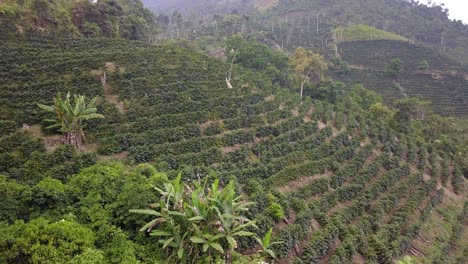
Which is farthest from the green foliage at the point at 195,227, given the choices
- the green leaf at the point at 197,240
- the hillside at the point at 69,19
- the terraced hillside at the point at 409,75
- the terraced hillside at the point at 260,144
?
the terraced hillside at the point at 409,75

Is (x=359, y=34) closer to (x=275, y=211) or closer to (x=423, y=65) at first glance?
(x=423, y=65)

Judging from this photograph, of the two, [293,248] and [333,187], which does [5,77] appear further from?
A: [333,187]

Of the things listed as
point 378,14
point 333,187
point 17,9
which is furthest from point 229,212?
point 378,14

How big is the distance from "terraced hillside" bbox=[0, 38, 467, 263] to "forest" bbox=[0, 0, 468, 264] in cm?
11

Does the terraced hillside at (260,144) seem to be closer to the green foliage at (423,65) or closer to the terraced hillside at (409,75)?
the terraced hillside at (409,75)

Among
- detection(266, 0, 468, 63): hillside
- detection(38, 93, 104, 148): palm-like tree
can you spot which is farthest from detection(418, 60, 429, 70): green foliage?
detection(38, 93, 104, 148): palm-like tree

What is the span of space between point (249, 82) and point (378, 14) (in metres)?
67.3

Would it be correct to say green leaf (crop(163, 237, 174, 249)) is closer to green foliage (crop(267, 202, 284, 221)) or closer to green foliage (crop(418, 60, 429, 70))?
green foliage (crop(267, 202, 284, 221))

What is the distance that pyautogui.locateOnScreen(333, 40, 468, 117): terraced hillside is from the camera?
51.9 m

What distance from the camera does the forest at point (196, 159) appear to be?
11.4 meters

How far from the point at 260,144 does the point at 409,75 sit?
44.7 m

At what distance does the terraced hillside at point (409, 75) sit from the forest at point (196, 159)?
1012 cm

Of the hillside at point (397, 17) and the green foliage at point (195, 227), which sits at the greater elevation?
the hillside at point (397, 17)

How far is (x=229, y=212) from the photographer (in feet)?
38.6
